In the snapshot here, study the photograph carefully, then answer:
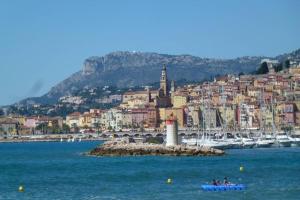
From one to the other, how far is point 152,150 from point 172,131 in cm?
585

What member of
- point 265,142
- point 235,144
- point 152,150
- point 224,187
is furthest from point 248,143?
point 224,187

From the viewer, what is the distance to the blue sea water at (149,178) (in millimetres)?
42156

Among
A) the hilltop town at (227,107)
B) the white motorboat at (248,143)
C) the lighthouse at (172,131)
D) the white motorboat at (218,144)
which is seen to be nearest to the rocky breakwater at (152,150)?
the lighthouse at (172,131)

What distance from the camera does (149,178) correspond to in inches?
2077

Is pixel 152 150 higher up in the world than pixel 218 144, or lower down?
lower down

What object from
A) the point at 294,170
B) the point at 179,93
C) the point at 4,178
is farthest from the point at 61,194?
the point at 179,93

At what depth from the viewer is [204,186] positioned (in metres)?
44.0

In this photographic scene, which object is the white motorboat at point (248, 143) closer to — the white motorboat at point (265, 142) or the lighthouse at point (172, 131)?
the white motorboat at point (265, 142)

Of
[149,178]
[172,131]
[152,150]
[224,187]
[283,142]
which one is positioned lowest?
[224,187]

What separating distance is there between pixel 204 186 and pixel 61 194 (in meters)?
6.38

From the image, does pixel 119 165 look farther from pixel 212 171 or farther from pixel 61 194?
pixel 61 194

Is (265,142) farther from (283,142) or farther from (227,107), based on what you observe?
(227,107)

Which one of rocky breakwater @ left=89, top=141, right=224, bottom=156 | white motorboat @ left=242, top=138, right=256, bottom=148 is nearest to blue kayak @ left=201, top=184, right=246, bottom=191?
rocky breakwater @ left=89, top=141, right=224, bottom=156

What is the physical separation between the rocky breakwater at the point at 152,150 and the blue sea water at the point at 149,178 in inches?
150
